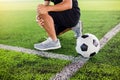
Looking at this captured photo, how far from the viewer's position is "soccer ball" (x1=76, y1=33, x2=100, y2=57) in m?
3.55

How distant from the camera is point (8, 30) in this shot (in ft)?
17.4

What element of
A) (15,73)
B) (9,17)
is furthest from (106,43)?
(9,17)

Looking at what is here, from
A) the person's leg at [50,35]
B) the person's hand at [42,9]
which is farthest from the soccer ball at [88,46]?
the person's hand at [42,9]

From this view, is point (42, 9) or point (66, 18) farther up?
point (42, 9)

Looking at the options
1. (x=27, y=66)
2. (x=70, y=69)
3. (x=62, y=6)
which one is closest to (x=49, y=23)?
(x=62, y=6)

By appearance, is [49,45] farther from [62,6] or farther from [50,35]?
[62,6]

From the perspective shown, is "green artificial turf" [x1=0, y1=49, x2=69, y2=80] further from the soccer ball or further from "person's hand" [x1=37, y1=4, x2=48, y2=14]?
"person's hand" [x1=37, y1=4, x2=48, y2=14]

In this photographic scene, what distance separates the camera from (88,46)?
11.8 ft

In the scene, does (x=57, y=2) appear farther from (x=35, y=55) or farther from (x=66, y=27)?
(x=35, y=55)

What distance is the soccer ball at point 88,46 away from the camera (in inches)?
140

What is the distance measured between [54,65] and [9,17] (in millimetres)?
3591

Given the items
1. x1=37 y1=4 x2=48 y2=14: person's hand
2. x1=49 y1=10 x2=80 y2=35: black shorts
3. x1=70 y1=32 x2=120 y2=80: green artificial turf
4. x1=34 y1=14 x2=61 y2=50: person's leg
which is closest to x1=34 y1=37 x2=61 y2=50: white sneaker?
x1=34 y1=14 x2=61 y2=50: person's leg

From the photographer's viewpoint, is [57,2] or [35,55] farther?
[57,2]

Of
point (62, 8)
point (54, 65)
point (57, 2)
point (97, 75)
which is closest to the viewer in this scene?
point (97, 75)
